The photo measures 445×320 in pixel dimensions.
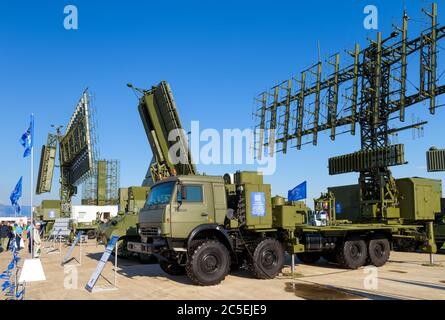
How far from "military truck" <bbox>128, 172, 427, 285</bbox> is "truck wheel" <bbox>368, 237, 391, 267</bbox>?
30.5 inches

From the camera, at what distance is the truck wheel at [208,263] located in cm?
925

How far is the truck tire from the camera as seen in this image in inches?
488

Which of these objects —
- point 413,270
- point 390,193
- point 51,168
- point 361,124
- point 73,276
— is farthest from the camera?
point 51,168

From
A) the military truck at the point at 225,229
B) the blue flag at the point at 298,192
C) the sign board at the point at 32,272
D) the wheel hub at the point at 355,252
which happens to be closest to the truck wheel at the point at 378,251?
the wheel hub at the point at 355,252

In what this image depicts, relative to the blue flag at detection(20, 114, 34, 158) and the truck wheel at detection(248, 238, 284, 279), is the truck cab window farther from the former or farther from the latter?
the blue flag at detection(20, 114, 34, 158)

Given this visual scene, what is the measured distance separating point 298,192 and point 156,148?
614 centimetres

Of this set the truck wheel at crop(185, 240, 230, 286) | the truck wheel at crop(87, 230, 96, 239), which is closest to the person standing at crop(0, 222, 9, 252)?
the truck wheel at crop(87, 230, 96, 239)

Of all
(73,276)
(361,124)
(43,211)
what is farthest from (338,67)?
(43,211)

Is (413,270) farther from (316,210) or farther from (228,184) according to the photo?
(228,184)

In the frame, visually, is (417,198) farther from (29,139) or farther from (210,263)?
(29,139)

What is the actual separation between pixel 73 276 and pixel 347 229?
8325 mm

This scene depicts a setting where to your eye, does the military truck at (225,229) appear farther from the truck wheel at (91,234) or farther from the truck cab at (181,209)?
the truck wheel at (91,234)

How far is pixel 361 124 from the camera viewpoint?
19.6m

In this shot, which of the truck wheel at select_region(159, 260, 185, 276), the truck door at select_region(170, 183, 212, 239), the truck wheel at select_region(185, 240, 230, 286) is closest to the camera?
the truck wheel at select_region(185, 240, 230, 286)
